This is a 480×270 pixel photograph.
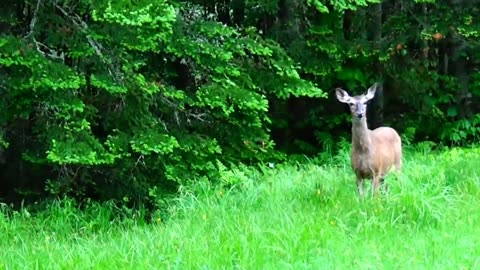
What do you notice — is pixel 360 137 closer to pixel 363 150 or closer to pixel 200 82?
pixel 363 150

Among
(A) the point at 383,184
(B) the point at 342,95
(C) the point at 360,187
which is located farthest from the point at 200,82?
(A) the point at 383,184

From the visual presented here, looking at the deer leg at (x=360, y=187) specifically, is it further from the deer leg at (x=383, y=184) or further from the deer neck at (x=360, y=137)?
the deer neck at (x=360, y=137)

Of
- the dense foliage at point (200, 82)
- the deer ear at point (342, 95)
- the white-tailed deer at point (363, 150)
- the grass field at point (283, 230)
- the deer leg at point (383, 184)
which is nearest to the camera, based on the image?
the grass field at point (283, 230)

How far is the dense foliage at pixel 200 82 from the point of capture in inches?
376

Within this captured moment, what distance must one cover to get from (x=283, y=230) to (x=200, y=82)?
16.3ft

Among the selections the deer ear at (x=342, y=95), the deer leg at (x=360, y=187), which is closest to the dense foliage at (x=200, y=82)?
the deer ear at (x=342, y=95)

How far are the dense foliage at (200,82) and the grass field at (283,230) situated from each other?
922 millimetres

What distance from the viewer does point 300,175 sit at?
32.2ft

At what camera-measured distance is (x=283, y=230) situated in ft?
22.4

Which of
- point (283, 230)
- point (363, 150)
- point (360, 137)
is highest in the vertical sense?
point (360, 137)

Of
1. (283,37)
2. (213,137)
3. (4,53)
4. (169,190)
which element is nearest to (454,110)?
(283,37)

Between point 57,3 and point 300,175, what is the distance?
356 cm

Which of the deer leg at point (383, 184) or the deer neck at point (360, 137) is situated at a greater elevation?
the deer neck at point (360, 137)

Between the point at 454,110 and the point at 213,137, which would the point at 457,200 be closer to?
the point at 213,137
